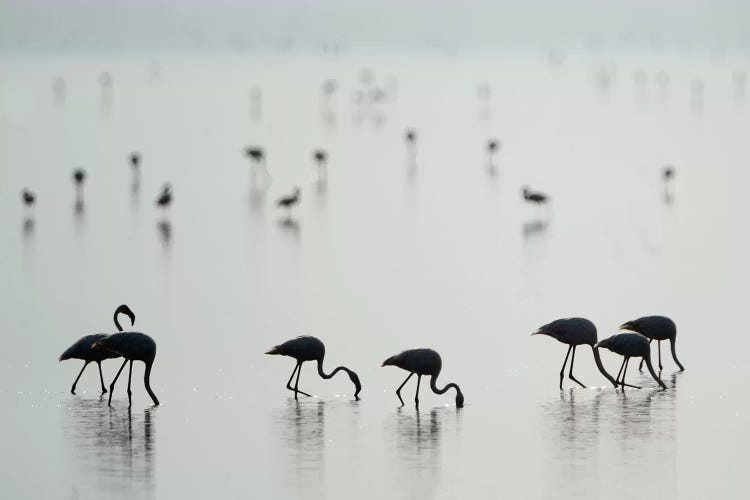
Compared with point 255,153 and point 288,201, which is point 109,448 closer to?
point 288,201

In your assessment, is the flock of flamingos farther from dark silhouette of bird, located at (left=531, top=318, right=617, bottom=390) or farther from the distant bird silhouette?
the distant bird silhouette

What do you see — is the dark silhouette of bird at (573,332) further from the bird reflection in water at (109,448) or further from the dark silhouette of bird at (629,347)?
the bird reflection in water at (109,448)

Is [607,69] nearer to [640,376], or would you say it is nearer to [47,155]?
[47,155]

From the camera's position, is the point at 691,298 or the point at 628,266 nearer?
the point at 691,298

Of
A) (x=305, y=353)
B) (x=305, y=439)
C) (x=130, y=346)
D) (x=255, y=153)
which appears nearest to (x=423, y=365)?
(x=305, y=353)

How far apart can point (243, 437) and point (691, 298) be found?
34.9 ft

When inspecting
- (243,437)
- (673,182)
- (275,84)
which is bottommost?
(243,437)

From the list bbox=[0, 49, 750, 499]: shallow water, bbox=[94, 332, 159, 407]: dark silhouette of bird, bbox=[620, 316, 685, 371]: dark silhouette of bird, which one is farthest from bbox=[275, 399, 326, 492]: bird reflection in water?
bbox=[620, 316, 685, 371]: dark silhouette of bird

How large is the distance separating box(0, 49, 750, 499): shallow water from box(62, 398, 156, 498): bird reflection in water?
0.03m

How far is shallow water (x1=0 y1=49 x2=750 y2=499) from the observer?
15742 millimetres

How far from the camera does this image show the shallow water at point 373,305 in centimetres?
1574

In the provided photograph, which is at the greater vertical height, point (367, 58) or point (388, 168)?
point (367, 58)

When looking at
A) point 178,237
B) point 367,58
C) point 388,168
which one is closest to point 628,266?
point 178,237

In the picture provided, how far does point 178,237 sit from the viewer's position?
3428 centimetres
